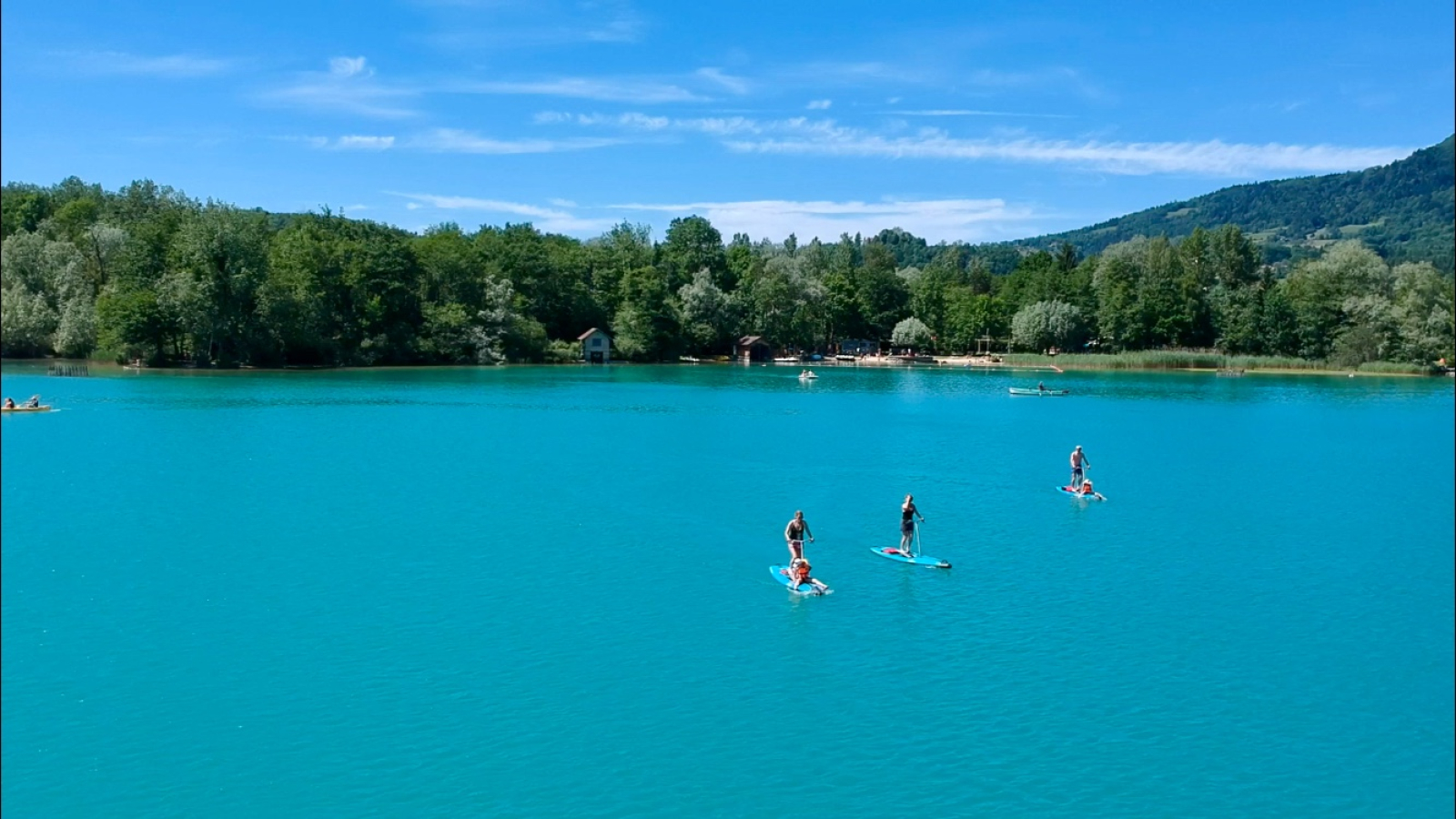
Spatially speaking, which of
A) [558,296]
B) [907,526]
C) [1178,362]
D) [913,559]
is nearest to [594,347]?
[558,296]

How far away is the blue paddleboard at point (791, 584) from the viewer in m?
27.5

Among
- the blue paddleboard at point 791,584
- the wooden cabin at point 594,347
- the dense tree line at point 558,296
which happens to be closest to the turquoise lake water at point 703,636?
the blue paddleboard at point 791,584

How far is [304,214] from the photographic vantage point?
427 ft

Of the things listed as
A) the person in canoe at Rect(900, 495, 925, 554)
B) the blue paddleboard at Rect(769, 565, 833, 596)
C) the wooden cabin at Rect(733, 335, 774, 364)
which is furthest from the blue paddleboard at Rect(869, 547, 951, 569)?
the wooden cabin at Rect(733, 335, 774, 364)

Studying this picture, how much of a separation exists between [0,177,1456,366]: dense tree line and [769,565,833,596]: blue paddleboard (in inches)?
3415

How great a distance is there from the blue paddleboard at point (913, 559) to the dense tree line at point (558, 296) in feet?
283

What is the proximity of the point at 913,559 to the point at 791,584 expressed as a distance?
191 inches

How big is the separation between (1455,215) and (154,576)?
29.1 m

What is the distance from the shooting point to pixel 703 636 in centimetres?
2423

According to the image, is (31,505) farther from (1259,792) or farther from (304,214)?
(304,214)

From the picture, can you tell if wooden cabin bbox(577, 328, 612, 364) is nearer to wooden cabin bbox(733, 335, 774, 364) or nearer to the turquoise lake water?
wooden cabin bbox(733, 335, 774, 364)

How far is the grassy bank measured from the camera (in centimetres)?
12462

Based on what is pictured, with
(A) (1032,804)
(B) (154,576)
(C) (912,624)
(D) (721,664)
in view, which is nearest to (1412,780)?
(A) (1032,804)

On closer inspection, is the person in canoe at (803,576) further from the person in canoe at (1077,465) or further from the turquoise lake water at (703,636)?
the person in canoe at (1077,465)
